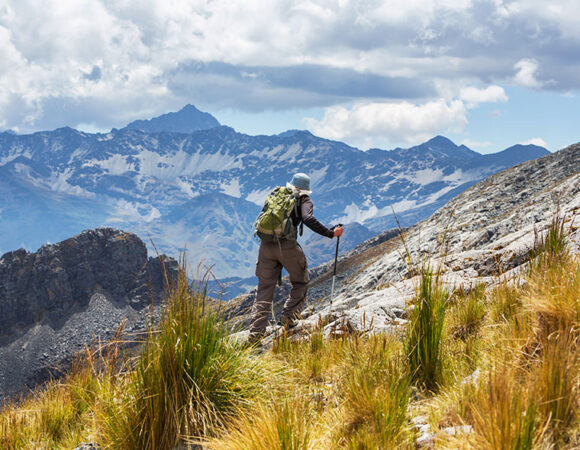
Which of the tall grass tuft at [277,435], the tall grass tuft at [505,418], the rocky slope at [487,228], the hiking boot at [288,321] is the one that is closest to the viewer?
the tall grass tuft at [505,418]

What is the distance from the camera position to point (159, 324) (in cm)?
415

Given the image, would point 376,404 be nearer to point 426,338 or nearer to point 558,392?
point 426,338

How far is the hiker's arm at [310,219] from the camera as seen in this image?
25.4 feet

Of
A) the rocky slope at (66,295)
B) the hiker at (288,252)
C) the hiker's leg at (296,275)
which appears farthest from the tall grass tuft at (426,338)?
the rocky slope at (66,295)

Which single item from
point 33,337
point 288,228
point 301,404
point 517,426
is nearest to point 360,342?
point 301,404

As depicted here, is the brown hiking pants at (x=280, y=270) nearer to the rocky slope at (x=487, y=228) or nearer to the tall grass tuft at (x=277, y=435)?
the rocky slope at (x=487, y=228)

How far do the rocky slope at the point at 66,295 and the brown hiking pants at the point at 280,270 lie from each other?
383ft

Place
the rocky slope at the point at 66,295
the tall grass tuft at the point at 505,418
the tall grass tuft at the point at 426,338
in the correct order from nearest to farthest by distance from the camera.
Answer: the tall grass tuft at the point at 505,418
the tall grass tuft at the point at 426,338
the rocky slope at the point at 66,295

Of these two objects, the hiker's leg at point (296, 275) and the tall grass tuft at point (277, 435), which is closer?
the tall grass tuft at point (277, 435)

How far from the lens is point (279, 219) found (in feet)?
25.7

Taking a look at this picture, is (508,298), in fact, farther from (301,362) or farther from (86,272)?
(86,272)

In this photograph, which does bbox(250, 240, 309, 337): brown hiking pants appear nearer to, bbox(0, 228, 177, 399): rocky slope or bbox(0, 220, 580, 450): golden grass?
bbox(0, 220, 580, 450): golden grass

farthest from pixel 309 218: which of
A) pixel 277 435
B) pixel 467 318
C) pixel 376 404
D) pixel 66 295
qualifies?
pixel 66 295

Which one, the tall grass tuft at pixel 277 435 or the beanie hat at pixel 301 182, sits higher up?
the beanie hat at pixel 301 182
